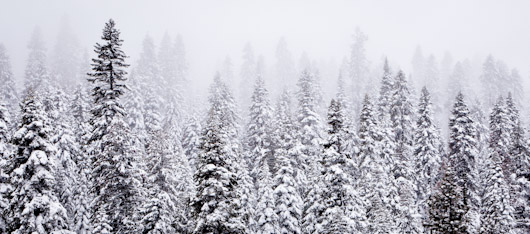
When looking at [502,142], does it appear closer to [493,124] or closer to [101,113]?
[493,124]

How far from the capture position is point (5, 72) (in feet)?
183

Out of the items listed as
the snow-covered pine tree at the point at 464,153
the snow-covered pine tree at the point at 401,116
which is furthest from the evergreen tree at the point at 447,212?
the snow-covered pine tree at the point at 401,116

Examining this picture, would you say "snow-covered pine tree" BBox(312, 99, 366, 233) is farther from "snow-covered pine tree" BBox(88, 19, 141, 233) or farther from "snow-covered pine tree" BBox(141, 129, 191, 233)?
"snow-covered pine tree" BBox(88, 19, 141, 233)

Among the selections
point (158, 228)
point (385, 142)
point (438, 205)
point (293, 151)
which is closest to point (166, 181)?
point (158, 228)

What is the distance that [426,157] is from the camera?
37062mm

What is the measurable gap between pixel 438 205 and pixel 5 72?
57079 millimetres

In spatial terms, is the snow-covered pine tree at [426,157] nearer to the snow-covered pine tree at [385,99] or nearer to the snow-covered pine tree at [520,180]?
the snow-covered pine tree at [385,99]

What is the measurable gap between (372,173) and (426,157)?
25.6ft

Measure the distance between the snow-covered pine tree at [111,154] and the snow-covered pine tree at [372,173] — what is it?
51.6ft

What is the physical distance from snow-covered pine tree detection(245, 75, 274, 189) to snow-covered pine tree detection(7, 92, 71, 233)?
18015 mm

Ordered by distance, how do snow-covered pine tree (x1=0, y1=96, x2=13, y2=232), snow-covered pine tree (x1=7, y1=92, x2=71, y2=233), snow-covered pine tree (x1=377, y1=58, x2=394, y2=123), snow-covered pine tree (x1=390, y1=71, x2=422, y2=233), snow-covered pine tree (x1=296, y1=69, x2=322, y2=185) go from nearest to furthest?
snow-covered pine tree (x1=7, y1=92, x2=71, y2=233)
snow-covered pine tree (x1=0, y1=96, x2=13, y2=232)
snow-covered pine tree (x1=390, y1=71, x2=422, y2=233)
snow-covered pine tree (x1=296, y1=69, x2=322, y2=185)
snow-covered pine tree (x1=377, y1=58, x2=394, y2=123)

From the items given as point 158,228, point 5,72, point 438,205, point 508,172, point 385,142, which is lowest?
point 158,228

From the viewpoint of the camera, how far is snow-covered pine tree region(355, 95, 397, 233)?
28.7 metres

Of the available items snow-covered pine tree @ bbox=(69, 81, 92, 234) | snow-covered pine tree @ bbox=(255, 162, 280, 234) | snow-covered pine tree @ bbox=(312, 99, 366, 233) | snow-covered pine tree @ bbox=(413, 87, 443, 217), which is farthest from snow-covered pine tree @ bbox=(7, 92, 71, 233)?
snow-covered pine tree @ bbox=(413, 87, 443, 217)
